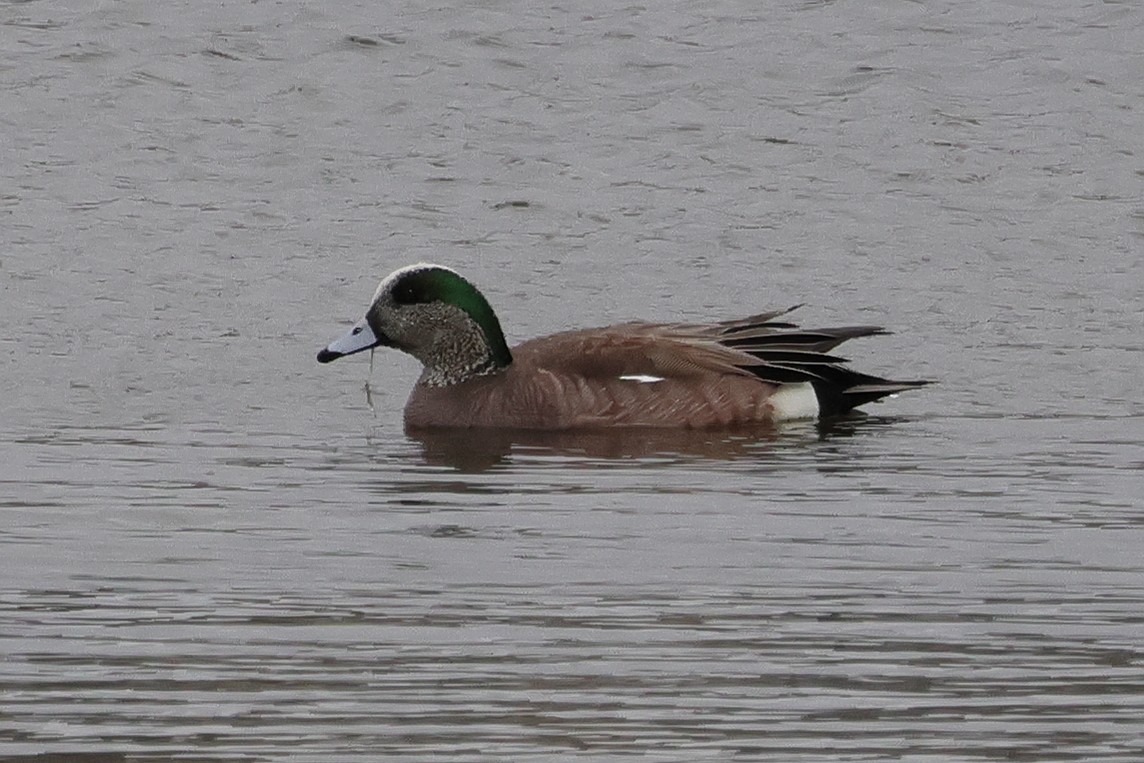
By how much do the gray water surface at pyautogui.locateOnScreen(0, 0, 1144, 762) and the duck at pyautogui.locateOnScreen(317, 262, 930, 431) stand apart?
0.23 metres

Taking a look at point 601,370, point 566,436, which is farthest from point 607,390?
point 566,436

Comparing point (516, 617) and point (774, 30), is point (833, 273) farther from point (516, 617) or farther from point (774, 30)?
point (516, 617)

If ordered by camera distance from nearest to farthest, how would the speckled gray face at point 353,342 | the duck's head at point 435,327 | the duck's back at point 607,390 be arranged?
the duck's back at point 607,390 < the speckled gray face at point 353,342 < the duck's head at point 435,327

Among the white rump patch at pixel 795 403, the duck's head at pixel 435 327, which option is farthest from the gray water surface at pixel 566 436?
the duck's head at pixel 435 327

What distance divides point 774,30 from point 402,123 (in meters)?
3.24

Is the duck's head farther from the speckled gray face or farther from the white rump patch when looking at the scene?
the white rump patch

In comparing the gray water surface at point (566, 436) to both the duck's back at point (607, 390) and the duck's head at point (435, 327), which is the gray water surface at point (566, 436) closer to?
the duck's back at point (607, 390)

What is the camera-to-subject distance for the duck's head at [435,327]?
11.9 m

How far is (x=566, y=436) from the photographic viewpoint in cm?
1120

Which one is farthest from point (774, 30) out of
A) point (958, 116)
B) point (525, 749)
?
point (525, 749)

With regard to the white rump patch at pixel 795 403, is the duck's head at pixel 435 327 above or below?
above

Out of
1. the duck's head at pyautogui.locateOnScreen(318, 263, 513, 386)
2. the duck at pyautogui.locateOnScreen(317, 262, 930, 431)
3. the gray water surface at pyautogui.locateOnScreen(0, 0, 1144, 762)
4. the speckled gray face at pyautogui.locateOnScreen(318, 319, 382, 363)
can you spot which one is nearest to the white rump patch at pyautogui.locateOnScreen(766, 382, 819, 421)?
the duck at pyautogui.locateOnScreen(317, 262, 930, 431)

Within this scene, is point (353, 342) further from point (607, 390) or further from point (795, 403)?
point (795, 403)

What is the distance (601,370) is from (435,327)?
92 cm
